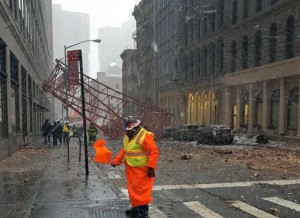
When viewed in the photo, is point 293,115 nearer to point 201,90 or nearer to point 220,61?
point 220,61

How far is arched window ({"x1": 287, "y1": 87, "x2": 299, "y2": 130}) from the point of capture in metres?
27.8

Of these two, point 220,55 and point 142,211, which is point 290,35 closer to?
point 220,55

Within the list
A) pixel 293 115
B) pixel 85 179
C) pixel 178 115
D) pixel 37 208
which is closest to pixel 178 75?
pixel 178 115

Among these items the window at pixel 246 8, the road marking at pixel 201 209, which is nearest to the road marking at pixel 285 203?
the road marking at pixel 201 209

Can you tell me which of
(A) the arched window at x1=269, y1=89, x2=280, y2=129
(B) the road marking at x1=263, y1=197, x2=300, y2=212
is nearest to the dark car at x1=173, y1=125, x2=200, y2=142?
(A) the arched window at x1=269, y1=89, x2=280, y2=129

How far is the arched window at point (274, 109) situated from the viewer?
30.2 meters

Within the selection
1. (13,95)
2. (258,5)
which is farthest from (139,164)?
(258,5)

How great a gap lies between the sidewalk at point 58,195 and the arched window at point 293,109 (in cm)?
1957

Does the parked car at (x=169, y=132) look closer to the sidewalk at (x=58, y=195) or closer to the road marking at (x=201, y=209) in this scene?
the sidewalk at (x=58, y=195)

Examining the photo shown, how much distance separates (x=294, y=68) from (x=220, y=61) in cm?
1304

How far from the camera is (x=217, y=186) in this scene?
10.2m

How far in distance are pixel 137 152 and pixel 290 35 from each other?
25046mm

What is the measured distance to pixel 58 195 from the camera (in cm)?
859

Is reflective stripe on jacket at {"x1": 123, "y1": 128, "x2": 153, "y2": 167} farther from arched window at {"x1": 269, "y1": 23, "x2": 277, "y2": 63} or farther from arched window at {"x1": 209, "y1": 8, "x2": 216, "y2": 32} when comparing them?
arched window at {"x1": 209, "y1": 8, "x2": 216, "y2": 32}
